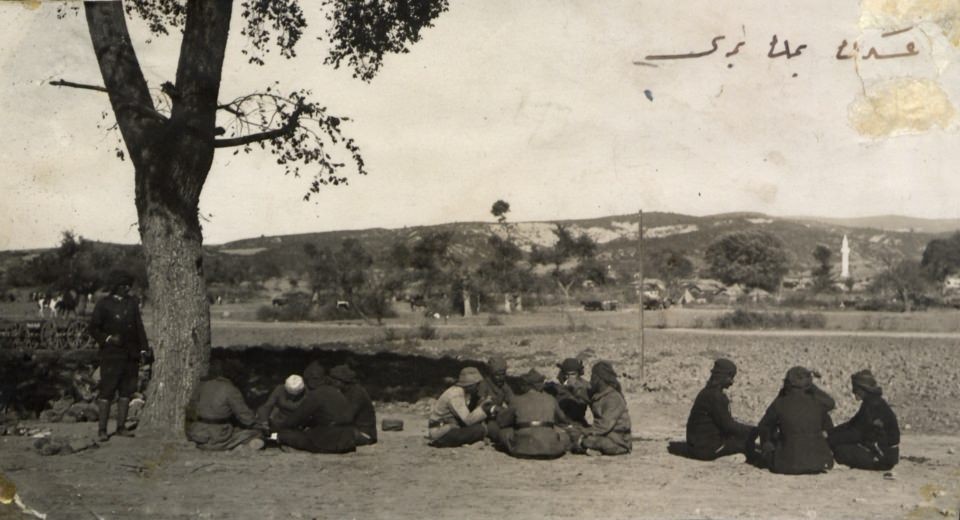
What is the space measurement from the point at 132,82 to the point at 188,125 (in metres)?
0.78

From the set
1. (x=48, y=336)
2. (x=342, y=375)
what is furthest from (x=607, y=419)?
(x=48, y=336)

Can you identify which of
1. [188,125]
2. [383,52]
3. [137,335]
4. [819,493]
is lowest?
[819,493]

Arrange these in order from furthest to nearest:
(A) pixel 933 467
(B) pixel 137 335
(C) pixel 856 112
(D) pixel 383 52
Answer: (D) pixel 383 52 → (C) pixel 856 112 → (B) pixel 137 335 → (A) pixel 933 467

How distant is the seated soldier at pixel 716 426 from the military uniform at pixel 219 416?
14.7 feet

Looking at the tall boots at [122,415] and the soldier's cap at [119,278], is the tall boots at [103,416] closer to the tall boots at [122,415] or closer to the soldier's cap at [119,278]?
the tall boots at [122,415]

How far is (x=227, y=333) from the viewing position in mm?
33250

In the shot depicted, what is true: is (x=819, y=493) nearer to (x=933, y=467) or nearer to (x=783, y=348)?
(x=933, y=467)

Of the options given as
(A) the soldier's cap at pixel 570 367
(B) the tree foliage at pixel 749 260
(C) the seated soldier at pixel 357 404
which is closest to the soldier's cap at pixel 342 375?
(C) the seated soldier at pixel 357 404

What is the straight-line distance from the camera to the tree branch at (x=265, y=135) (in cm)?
1057

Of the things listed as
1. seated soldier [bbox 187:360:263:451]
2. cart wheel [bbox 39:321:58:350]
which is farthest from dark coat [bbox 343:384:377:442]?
cart wheel [bbox 39:321:58:350]

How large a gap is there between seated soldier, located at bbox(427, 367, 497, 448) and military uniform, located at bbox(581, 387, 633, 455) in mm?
1140

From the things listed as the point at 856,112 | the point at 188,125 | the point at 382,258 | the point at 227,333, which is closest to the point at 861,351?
the point at 856,112

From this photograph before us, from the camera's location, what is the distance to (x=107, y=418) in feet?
31.3

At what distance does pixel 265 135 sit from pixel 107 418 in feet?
12.4
